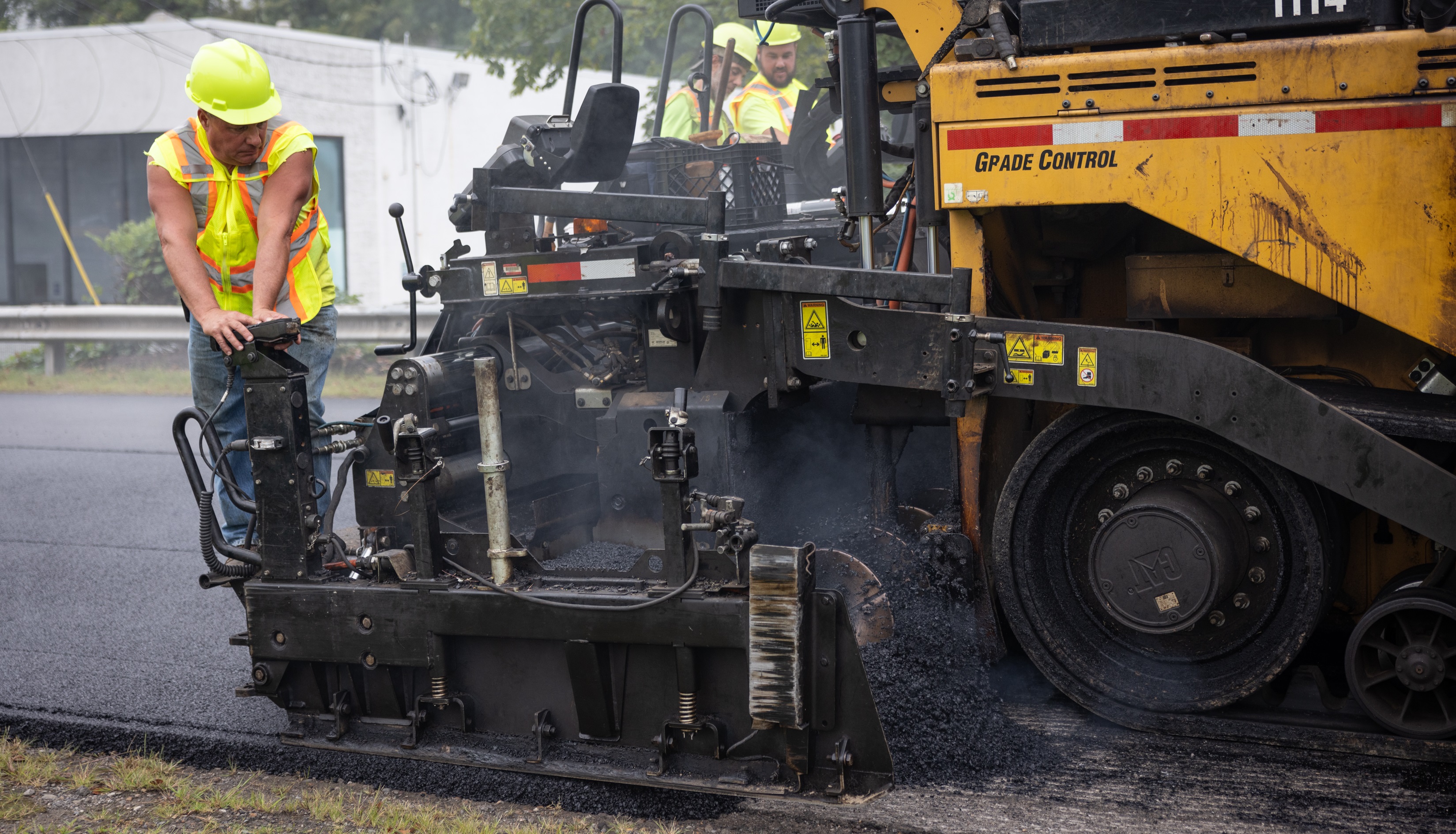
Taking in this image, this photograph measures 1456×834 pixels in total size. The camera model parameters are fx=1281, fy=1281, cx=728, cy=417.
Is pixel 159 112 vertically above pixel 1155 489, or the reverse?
pixel 159 112

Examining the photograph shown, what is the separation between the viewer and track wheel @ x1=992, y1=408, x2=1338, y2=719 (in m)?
3.54

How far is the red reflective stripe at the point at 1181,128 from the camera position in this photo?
329cm

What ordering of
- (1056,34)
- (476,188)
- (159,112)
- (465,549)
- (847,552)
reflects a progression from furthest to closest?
(159,112)
(476,188)
(847,552)
(465,549)
(1056,34)

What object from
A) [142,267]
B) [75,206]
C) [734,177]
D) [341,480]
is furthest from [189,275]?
[75,206]

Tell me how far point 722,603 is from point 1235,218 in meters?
1.66

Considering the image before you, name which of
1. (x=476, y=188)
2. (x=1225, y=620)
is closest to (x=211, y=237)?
(x=476, y=188)

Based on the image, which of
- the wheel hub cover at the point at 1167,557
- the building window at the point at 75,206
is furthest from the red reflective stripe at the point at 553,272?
the building window at the point at 75,206

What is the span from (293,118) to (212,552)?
1482 centimetres

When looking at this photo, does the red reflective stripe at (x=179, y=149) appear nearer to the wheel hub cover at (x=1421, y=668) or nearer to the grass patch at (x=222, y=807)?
the grass patch at (x=222, y=807)

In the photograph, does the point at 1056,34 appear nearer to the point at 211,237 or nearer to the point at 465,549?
the point at 465,549

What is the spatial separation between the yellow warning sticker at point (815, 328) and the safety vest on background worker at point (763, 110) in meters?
4.58

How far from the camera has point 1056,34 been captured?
3.49 metres

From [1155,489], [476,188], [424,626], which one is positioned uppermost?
[476,188]

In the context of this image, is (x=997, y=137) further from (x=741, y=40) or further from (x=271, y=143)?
(x=741, y=40)
